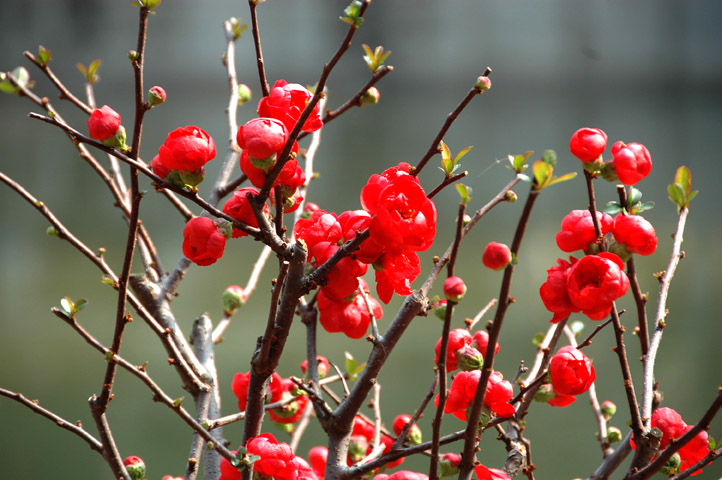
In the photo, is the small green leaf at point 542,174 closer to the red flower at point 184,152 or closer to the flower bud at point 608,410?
the red flower at point 184,152

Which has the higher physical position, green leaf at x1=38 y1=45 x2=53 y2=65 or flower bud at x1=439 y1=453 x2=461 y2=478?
green leaf at x1=38 y1=45 x2=53 y2=65

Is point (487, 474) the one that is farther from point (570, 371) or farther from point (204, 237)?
point (204, 237)

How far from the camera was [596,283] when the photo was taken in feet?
0.98

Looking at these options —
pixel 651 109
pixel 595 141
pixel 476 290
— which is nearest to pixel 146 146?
pixel 476 290

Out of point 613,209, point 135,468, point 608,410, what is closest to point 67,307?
point 135,468

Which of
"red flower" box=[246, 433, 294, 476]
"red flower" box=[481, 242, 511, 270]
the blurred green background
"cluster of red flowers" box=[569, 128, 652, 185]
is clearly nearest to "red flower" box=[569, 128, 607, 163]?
"cluster of red flowers" box=[569, 128, 652, 185]

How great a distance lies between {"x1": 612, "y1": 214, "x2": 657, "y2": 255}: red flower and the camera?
31cm

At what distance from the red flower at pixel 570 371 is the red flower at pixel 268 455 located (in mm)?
159

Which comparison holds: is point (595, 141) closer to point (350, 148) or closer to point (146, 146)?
point (350, 148)

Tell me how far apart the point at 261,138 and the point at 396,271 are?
97 millimetres

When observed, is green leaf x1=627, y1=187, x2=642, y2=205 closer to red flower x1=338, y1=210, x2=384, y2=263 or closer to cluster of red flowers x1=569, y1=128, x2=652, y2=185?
cluster of red flowers x1=569, y1=128, x2=652, y2=185

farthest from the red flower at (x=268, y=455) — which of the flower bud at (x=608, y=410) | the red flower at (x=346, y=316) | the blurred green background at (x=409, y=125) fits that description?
the blurred green background at (x=409, y=125)

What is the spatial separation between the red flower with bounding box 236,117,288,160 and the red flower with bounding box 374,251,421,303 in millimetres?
77

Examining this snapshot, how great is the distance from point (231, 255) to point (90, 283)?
364 millimetres
